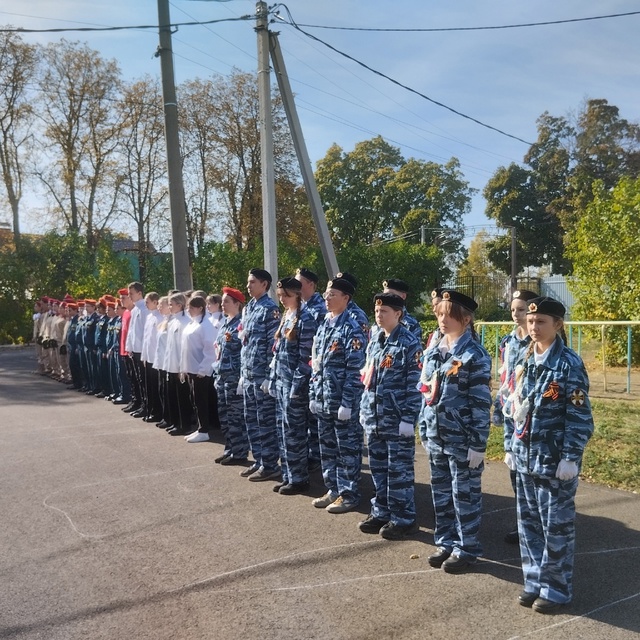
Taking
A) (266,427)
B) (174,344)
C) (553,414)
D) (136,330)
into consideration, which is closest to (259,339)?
(266,427)

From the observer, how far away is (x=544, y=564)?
411cm

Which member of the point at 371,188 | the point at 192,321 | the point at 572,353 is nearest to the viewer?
the point at 572,353

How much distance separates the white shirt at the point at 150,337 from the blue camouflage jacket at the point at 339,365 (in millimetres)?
4782

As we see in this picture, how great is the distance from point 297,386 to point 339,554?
6.22 feet

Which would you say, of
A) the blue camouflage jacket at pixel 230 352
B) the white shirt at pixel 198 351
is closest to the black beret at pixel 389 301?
the blue camouflage jacket at pixel 230 352

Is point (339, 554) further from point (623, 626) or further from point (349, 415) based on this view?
point (623, 626)

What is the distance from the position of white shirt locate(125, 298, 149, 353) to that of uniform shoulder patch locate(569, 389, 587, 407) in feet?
27.9

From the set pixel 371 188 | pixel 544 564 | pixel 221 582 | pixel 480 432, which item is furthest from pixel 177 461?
pixel 371 188

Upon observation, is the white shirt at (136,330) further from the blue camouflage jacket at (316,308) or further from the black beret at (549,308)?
the black beret at (549,308)

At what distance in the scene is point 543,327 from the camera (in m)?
4.16

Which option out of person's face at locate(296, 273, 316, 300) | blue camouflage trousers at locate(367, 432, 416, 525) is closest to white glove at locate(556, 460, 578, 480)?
blue camouflage trousers at locate(367, 432, 416, 525)

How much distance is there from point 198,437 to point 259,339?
2558 mm

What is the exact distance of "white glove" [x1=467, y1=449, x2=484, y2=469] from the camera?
15.1 ft

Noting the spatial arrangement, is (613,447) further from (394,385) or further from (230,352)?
(230,352)
